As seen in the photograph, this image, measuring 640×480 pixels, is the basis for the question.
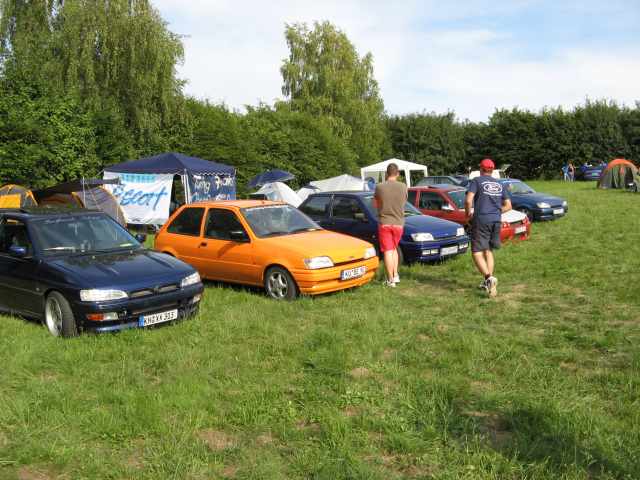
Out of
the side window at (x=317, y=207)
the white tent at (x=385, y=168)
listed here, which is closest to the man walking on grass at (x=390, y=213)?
the side window at (x=317, y=207)

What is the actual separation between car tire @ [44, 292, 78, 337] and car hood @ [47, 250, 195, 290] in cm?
31

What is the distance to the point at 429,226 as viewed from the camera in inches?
452

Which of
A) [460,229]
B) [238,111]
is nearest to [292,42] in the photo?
[238,111]

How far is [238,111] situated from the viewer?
32.1 meters

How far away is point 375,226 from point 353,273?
2.75 metres

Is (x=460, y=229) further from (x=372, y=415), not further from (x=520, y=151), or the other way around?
(x=520, y=151)

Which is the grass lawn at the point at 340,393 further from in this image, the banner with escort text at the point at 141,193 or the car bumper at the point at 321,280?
the banner with escort text at the point at 141,193

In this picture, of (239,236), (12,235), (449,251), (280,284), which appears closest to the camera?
(12,235)

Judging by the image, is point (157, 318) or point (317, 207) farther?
point (317, 207)

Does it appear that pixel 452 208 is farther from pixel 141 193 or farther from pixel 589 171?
pixel 589 171

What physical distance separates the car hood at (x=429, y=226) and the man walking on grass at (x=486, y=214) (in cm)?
273

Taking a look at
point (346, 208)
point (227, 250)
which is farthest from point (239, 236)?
point (346, 208)

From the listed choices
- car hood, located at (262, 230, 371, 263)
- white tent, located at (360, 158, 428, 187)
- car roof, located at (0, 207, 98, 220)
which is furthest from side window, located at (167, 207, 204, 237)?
white tent, located at (360, 158, 428, 187)

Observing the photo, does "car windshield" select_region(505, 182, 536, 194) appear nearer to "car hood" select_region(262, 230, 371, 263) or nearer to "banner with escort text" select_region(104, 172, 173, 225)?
"car hood" select_region(262, 230, 371, 263)
